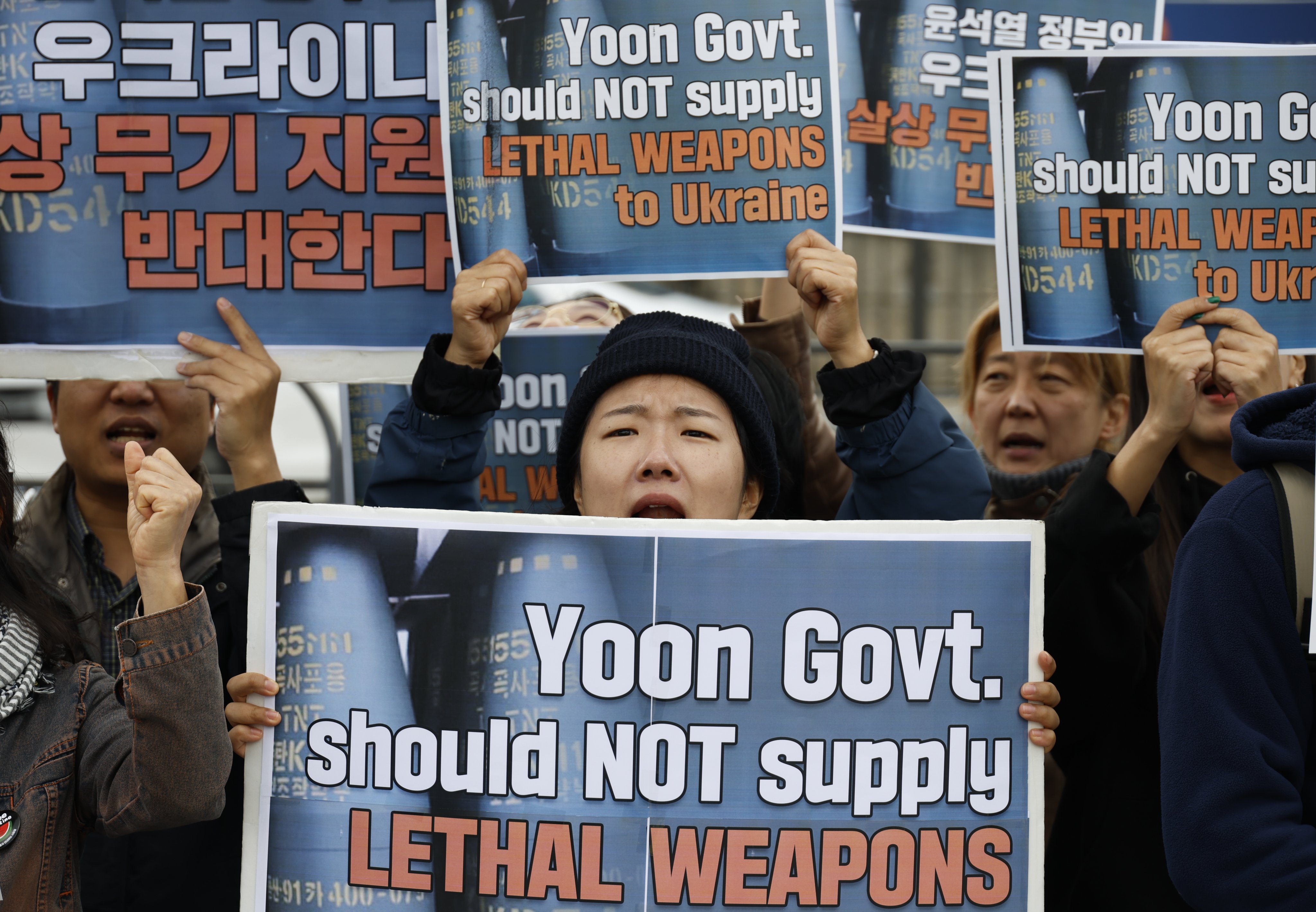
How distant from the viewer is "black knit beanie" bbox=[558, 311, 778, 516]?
2.22m

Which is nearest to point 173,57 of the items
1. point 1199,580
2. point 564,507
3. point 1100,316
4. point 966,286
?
point 564,507

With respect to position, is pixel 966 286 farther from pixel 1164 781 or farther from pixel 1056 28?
pixel 1164 781

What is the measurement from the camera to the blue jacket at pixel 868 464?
7.49ft

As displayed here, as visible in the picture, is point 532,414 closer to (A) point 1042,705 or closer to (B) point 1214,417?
(B) point 1214,417

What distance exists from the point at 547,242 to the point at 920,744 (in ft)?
3.88

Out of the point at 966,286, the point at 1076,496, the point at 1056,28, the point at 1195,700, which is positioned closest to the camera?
the point at 1195,700

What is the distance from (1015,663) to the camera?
1.88 meters

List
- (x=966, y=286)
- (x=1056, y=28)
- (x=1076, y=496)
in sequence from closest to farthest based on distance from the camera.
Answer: (x=1076, y=496) → (x=1056, y=28) → (x=966, y=286)

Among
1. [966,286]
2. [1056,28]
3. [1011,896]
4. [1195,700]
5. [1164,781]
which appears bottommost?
[1011,896]

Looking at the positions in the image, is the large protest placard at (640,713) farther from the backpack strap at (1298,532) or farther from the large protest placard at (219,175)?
the large protest placard at (219,175)

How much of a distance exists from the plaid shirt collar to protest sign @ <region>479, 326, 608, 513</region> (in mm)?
905

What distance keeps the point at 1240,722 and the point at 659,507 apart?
929mm

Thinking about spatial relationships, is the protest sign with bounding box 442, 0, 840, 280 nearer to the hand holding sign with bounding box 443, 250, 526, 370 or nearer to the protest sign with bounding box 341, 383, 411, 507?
the hand holding sign with bounding box 443, 250, 526, 370

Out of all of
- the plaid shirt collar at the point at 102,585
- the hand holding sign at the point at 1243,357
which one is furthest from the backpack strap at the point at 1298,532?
the plaid shirt collar at the point at 102,585
